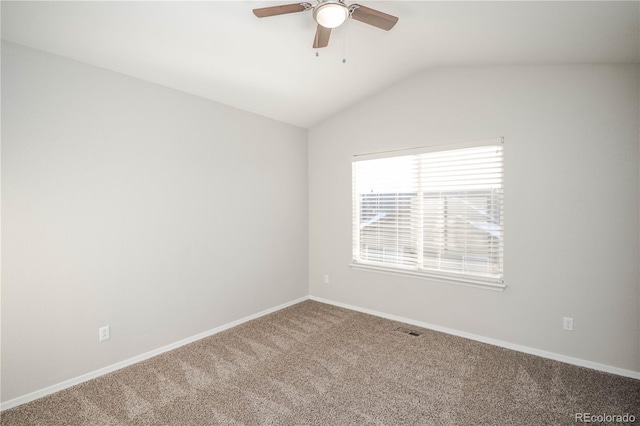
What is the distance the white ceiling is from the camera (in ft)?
6.89

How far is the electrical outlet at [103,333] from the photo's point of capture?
2674 mm

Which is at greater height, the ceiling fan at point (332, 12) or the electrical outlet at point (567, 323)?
the ceiling fan at point (332, 12)

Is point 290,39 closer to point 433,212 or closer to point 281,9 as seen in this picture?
point 281,9

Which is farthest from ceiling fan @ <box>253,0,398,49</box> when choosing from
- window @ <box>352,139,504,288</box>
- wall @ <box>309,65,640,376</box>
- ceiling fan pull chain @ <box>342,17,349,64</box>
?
window @ <box>352,139,504,288</box>

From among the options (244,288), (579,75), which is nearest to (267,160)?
(244,288)

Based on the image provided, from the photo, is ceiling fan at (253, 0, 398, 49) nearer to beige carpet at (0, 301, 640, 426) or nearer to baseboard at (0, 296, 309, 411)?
beige carpet at (0, 301, 640, 426)

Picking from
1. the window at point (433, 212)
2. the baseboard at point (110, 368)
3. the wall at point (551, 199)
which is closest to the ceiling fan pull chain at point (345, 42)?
the wall at point (551, 199)

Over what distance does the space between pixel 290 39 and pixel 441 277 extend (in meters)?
2.90

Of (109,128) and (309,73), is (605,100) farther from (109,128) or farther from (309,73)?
(109,128)

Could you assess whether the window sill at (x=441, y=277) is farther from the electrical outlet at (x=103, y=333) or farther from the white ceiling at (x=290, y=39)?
the electrical outlet at (x=103, y=333)

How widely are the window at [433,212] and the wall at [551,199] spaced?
13 cm

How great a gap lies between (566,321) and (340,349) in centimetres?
210

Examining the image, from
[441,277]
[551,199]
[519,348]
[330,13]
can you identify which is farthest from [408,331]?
[330,13]

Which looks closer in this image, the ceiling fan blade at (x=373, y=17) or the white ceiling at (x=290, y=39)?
the ceiling fan blade at (x=373, y=17)
